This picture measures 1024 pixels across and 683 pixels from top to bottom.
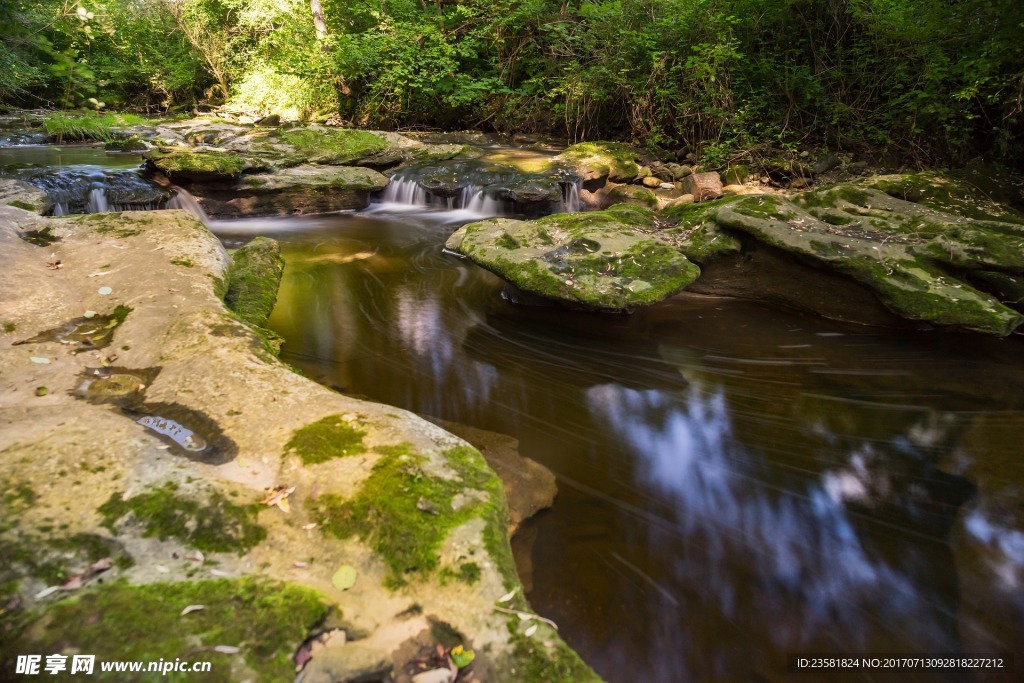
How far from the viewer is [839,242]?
5.77 m

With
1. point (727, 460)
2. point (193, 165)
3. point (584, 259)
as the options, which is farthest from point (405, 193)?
point (727, 460)

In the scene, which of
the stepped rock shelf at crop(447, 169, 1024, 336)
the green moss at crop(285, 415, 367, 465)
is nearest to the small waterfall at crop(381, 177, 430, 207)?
the stepped rock shelf at crop(447, 169, 1024, 336)

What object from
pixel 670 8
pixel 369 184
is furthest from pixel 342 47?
pixel 670 8

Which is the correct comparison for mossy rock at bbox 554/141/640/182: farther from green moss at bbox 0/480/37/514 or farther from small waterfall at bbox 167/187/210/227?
green moss at bbox 0/480/37/514

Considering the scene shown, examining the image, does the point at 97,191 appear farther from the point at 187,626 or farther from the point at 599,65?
the point at 599,65

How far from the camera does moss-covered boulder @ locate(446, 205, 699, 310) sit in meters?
5.15

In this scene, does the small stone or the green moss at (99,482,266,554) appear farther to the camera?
the green moss at (99,482,266,554)

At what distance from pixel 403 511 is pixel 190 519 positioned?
740 mm

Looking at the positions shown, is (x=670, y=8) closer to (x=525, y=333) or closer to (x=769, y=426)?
(x=525, y=333)

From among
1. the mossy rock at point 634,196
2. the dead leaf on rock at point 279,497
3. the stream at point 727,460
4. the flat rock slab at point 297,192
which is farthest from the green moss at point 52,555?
the flat rock slab at point 297,192

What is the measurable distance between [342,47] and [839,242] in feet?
48.8

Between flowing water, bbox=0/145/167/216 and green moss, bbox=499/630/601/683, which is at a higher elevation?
flowing water, bbox=0/145/167/216

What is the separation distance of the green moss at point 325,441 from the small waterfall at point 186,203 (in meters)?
8.38

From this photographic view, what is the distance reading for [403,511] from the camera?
201 cm
